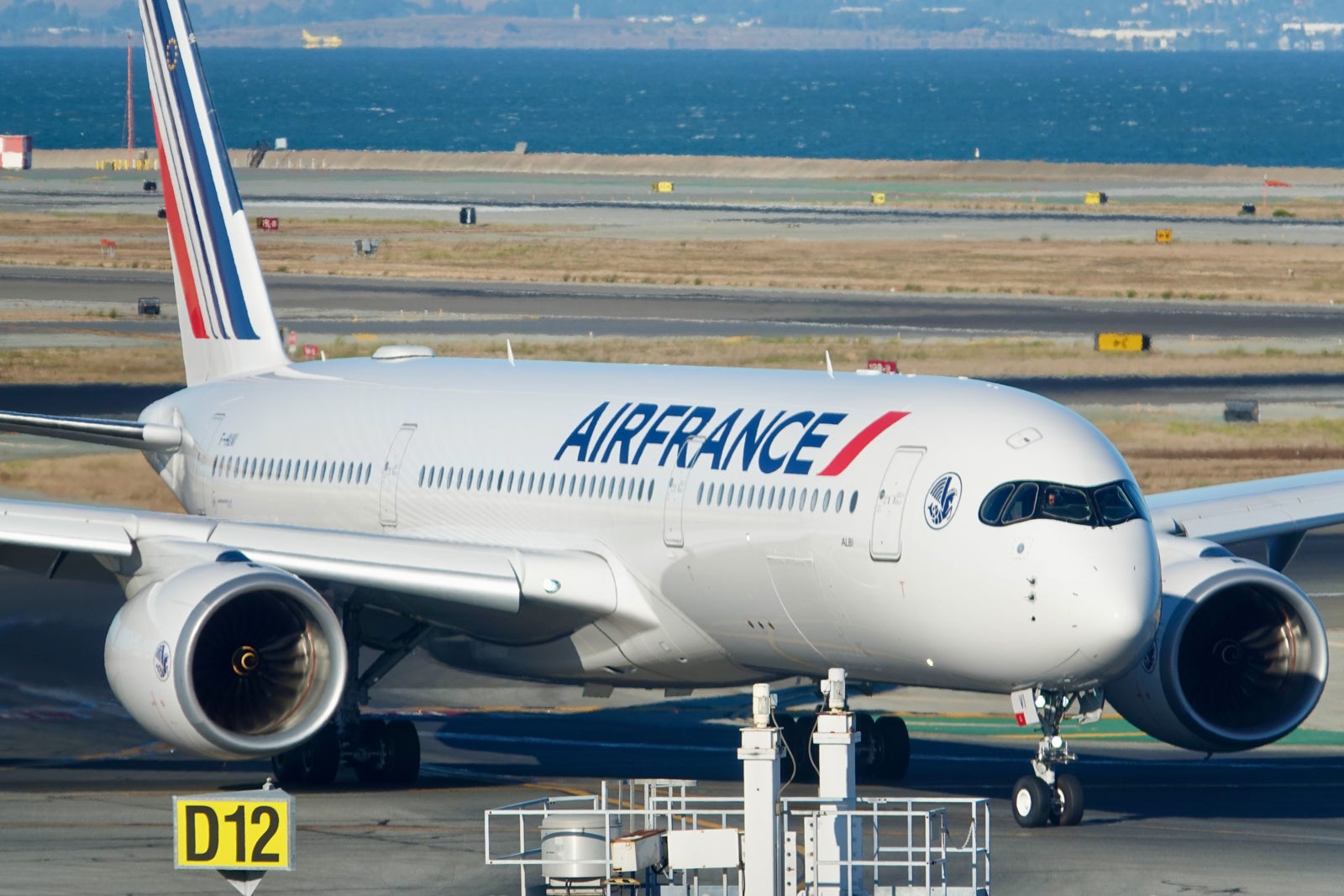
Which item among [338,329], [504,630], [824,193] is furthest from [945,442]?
[824,193]

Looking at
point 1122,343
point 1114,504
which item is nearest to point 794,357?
point 1122,343

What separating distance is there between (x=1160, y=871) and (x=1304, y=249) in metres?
99.0

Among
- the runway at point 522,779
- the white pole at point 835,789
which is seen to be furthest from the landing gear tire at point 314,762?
the white pole at point 835,789

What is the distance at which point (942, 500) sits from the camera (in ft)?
84.4

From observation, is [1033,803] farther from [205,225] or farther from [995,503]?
[205,225]

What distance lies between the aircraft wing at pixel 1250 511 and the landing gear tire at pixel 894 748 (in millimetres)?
4210

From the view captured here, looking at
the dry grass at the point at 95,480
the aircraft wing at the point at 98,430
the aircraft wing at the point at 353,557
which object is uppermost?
the dry grass at the point at 95,480

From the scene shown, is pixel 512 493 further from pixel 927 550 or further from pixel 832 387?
pixel 927 550

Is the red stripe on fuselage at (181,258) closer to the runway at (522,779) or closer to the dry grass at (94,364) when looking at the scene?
the runway at (522,779)

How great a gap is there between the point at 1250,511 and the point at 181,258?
57.2 feet

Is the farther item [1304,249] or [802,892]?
[1304,249]

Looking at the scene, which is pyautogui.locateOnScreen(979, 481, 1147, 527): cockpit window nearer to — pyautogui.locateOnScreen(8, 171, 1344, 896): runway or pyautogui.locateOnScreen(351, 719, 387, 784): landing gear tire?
pyautogui.locateOnScreen(8, 171, 1344, 896): runway

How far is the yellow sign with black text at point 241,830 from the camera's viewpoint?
1747cm

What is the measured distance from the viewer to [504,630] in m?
30.1
